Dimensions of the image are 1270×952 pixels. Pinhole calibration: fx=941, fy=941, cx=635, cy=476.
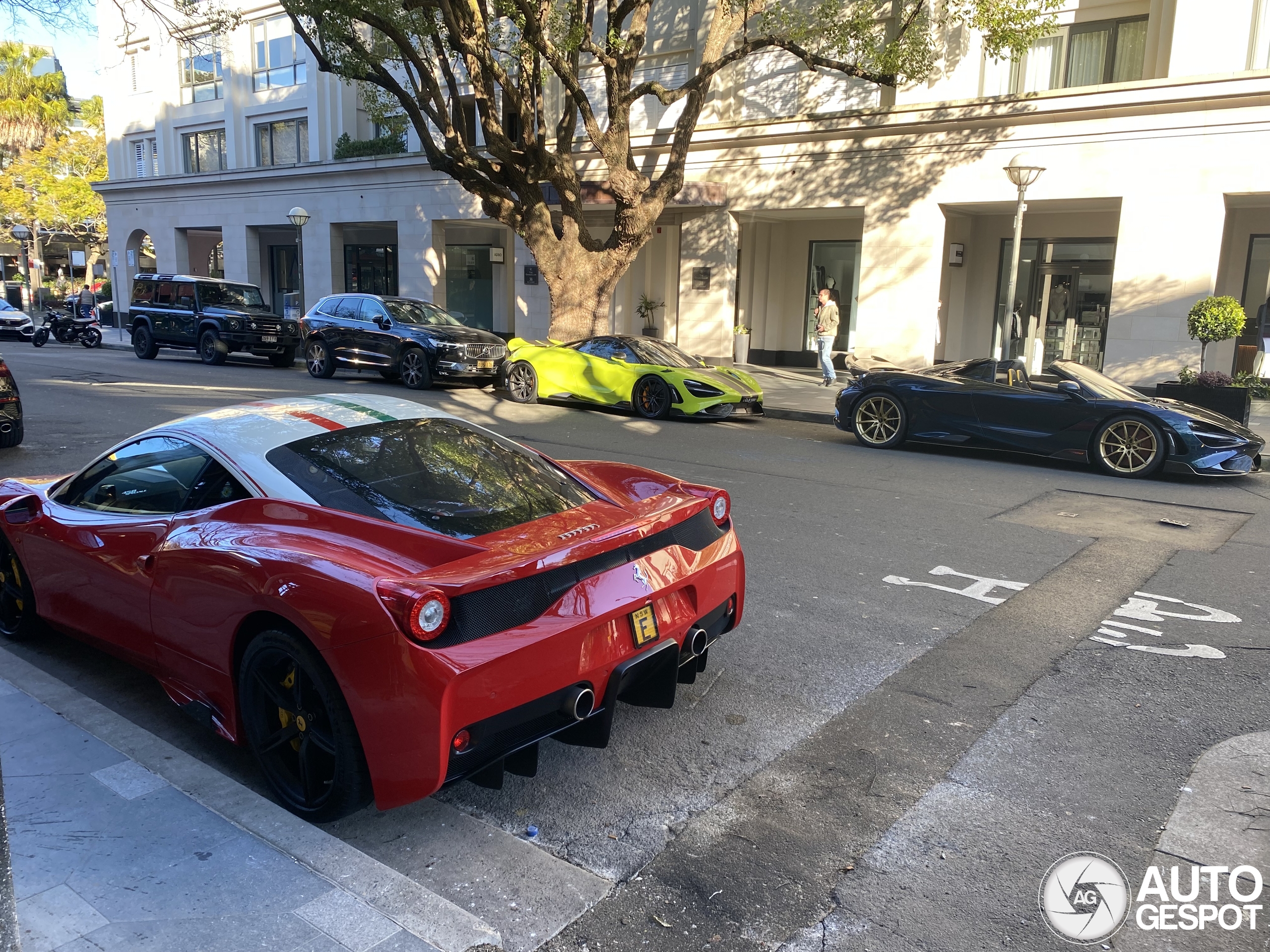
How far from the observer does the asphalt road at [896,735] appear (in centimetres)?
293

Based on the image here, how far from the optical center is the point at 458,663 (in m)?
2.90

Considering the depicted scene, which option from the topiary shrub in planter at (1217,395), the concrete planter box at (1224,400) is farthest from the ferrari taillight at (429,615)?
the concrete planter box at (1224,400)

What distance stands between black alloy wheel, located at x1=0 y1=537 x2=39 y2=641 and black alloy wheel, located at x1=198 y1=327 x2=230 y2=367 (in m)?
18.1

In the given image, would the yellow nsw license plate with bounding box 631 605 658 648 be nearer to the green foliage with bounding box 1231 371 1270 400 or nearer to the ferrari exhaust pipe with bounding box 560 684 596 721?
the ferrari exhaust pipe with bounding box 560 684 596 721

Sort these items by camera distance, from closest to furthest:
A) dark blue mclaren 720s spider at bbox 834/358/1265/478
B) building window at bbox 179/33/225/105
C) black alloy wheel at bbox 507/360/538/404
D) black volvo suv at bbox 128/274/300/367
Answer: dark blue mclaren 720s spider at bbox 834/358/1265/478
black alloy wheel at bbox 507/360/538/404
black volvo suv at bbox 128/274/300/367
building window at bbox 179/33/225/105

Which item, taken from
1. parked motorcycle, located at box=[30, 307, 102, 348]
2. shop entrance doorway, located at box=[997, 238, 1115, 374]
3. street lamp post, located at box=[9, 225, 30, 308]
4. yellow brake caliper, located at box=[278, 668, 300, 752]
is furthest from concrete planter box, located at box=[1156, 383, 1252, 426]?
street lamp post, located at box=[9, 225, 30, 308]

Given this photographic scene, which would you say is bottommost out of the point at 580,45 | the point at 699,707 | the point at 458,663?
the point at 699,707

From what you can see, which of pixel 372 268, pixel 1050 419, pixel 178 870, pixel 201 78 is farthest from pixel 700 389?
pixel 201 78

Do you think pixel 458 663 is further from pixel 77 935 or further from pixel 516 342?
pixel 516 342

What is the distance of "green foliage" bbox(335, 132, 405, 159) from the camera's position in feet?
93.4

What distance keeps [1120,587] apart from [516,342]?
1248 cm

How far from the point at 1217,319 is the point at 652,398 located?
27.7 feet

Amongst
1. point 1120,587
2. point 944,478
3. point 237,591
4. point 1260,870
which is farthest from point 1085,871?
point 944,478

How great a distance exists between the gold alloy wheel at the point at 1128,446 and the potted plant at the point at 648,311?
15.4m
